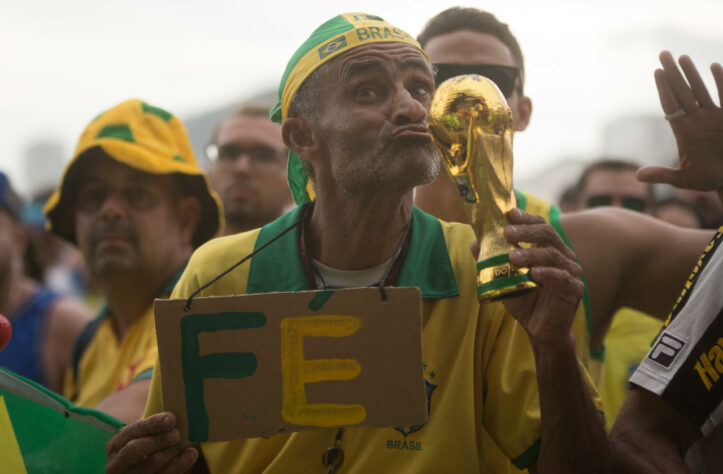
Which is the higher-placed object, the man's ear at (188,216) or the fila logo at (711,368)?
the man's ear at (188,216)

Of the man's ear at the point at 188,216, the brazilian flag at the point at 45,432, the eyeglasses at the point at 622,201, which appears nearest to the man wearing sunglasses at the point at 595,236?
the man's ear at the point at 188,216

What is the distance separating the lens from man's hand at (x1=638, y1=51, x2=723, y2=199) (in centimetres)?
217

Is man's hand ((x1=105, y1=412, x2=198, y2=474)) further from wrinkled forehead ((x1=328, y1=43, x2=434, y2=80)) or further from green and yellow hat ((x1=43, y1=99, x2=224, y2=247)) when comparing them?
green and yellow hat ((x1=43, y1=99, x2=224, y2=247))

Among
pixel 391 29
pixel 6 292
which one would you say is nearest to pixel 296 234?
pixel 391 29

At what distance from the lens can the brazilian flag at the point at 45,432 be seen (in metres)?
1.99

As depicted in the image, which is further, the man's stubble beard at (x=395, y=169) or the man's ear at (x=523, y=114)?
the man's ear at (x=523, y=114)

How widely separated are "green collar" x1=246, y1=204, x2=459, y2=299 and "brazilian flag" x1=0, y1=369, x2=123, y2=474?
1.79 feet

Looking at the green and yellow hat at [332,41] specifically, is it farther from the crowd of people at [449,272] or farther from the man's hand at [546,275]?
the man's hand at [546,275]

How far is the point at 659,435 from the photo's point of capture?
1.91m

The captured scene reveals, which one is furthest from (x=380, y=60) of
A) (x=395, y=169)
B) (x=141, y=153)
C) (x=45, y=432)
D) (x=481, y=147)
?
(x=141, y=153)

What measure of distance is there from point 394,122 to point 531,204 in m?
0.94

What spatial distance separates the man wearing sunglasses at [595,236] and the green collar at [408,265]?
62 cm

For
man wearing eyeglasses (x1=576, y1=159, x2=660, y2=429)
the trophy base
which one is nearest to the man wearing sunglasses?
man wearing eyeglasses (x1=576, y1=159, x2=660, y2=429)

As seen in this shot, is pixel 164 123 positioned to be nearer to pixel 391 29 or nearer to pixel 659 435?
pixel 391 29
